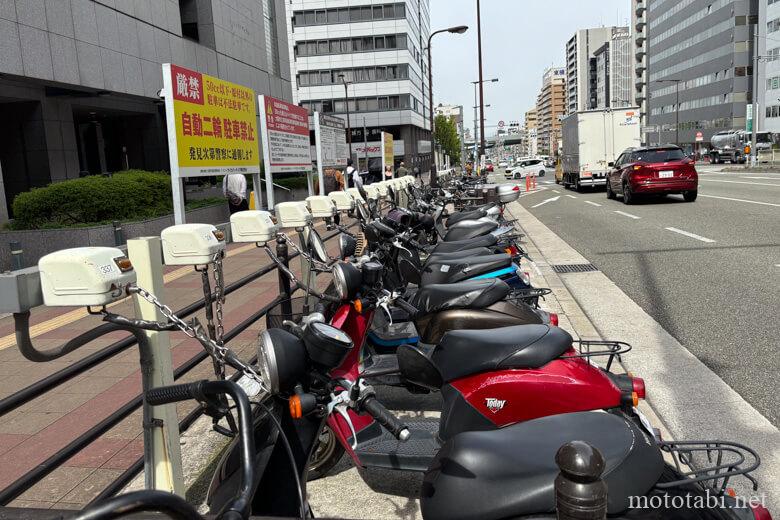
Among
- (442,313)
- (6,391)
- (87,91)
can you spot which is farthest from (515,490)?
(87,91)

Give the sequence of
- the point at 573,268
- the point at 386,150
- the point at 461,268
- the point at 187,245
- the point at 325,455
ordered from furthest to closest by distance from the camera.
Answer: the point at 386,150 < the point at 573,268 < the point at 461,268 < the point at 325,455 < the point at 187,245

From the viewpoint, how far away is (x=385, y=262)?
4672 mm

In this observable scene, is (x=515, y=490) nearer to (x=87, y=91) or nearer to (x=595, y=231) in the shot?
(x=595, y=231)

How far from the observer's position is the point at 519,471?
5.52 feet

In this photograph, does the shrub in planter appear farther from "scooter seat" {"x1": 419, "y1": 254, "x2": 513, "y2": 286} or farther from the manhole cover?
"scooter seat" {"x1": 419, "y1": 254, "x2": 513, "y2": 286}

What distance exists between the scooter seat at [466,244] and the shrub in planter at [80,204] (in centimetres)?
809

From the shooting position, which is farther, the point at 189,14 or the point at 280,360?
the point at 189,14

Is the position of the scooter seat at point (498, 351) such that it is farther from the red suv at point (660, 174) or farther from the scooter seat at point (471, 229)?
the red suv at point (660, 174)

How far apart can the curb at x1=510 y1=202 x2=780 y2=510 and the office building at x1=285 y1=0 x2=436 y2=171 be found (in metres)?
58.1

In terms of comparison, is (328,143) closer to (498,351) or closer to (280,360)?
(498,351)

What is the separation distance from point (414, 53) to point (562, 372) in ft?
238

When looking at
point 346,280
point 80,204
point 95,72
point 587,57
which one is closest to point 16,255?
point 80,204

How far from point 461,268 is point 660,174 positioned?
14.6 meters

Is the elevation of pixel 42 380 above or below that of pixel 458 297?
above
